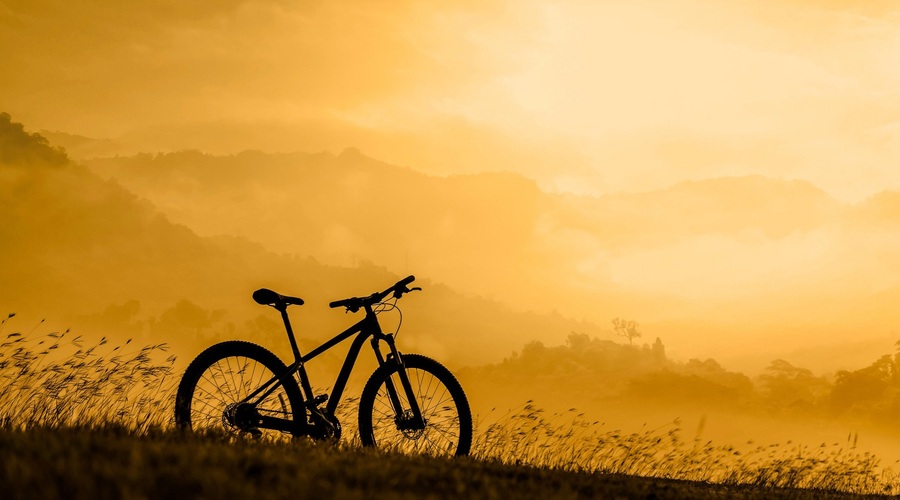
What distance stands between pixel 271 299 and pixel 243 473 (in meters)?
2.81

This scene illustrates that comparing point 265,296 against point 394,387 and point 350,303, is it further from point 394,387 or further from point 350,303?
point 394,387

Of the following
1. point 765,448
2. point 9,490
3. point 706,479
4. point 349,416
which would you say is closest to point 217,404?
point 349,416

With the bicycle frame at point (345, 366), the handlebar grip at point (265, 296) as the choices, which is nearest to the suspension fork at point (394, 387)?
the bicycle frame at point (345, 366)

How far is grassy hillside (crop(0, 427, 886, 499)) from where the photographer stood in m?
4.80

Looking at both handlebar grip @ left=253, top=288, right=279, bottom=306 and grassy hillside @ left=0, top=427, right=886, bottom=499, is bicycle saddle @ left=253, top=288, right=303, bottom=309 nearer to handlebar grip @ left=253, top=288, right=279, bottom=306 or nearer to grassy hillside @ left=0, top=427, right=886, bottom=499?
handlebar grip @ left=253, top=288, right=279, bottom=306

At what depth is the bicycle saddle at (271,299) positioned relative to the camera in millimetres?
8109

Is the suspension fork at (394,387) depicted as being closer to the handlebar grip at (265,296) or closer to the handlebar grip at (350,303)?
the handlebar grip at (350,303)

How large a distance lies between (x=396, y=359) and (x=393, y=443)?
84 centimetres

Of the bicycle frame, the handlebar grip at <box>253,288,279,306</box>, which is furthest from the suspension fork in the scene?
the handlebar grip at <box>253,288,279,306</box>

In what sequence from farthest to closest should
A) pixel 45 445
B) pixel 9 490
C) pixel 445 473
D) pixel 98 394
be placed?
pixel 98 394, pixel 445 473, pixel 45 445, pixel 9 490

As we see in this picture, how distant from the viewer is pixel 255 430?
8.04 metres

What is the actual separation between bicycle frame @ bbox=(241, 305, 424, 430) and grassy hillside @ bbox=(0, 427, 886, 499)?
61 centimetres

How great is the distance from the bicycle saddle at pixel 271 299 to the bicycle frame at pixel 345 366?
0.05 meters

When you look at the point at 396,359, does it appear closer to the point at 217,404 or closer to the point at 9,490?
the point at 217,404
